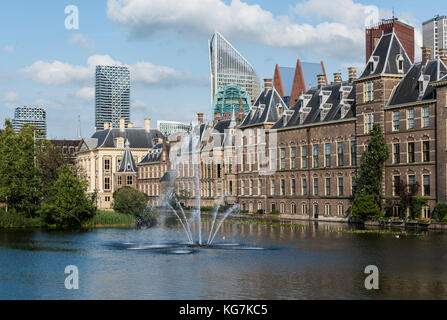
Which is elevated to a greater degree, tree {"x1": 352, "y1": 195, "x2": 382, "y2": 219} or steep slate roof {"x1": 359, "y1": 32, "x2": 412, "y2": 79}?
steep slate roof {"x1": 359, "y1": 32, "x2": 412, "y2": 79}

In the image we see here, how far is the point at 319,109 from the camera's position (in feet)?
274

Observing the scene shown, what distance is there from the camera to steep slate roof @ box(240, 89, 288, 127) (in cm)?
Answer: 9456

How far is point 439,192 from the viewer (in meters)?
65.2

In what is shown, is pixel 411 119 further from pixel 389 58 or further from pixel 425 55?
pixel 389 58

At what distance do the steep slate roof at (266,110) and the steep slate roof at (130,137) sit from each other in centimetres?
5593

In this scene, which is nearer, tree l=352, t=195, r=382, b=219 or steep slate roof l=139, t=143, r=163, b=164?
tree l=352, t=195, r=382, b=219

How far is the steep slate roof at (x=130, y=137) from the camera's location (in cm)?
15038

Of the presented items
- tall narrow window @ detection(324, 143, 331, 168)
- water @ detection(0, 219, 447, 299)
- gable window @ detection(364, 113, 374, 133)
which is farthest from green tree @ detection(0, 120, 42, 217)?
gable window @ detection(364, 113, 374, 133)

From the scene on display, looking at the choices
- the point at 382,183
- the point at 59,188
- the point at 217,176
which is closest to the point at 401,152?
the point at 382,183

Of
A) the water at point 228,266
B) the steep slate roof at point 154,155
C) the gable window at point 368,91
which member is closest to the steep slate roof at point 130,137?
the steep slate roof at point 154,155

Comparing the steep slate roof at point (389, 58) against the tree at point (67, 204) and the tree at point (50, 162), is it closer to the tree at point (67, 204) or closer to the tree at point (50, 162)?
the tree at point (67, 204)

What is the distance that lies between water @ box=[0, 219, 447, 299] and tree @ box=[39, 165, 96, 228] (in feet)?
37.7

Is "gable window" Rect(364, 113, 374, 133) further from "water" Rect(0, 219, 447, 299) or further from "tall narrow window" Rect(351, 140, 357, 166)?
"water" Rect(0, 219, 447, 299)

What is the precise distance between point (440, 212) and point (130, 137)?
97.5 m
